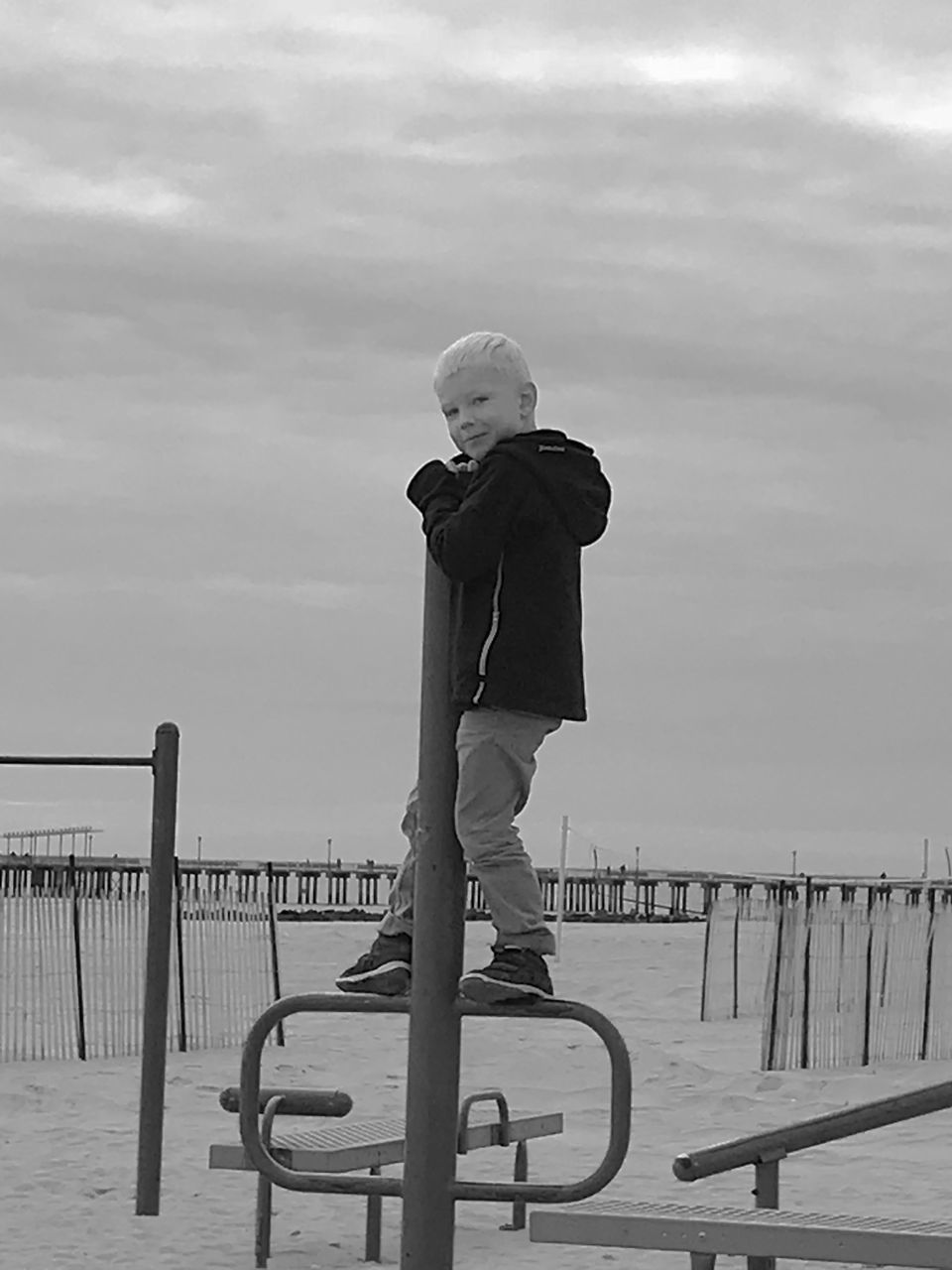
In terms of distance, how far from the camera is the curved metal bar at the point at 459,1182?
409cm

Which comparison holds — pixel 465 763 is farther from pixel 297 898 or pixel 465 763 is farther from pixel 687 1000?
pixel 297 898

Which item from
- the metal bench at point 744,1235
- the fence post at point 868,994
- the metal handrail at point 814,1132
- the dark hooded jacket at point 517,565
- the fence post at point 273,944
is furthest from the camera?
the fence post at point 273,944

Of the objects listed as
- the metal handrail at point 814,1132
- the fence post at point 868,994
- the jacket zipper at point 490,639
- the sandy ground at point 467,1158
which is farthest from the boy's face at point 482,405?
the fence post at point 868,994

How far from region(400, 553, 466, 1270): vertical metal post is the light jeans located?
0.04 metres

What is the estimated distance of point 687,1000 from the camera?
65.3ft

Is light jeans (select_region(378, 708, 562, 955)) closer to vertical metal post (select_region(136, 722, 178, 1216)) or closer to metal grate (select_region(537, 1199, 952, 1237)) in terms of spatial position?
metal grate (select_region(537, 1199, 952, 1237))

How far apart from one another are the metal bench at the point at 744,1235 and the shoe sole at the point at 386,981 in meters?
0.72

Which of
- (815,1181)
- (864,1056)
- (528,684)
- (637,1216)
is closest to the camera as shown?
(528,684)

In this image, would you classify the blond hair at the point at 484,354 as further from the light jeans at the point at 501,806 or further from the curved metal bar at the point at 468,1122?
the curved metal bar at the point at 468,1122

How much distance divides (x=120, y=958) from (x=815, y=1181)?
6.49 metres

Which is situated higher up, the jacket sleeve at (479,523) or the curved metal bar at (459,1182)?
the jacket sleeve at (479,523)

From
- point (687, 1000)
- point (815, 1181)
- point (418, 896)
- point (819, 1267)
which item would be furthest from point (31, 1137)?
point (687, 1000)

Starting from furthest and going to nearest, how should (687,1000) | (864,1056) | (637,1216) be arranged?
(687,1000) < (864,1056) < (637,1216)

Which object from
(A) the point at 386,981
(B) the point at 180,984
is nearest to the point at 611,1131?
(A) the point at 386,981
